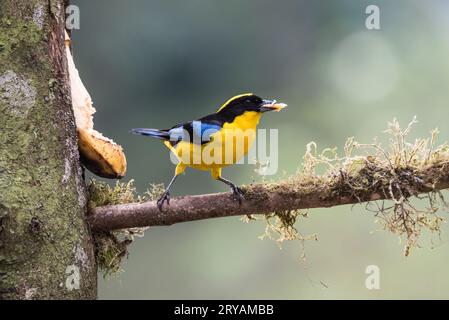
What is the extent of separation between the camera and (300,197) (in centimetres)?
420

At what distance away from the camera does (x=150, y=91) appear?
47.9 ft

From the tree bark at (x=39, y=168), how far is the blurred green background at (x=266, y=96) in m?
6.86

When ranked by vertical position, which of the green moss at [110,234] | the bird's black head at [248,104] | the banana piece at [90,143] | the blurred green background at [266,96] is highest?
the blurred green background at [266,96]

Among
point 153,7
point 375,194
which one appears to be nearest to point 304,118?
point 153,7

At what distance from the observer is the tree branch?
13.6 ft

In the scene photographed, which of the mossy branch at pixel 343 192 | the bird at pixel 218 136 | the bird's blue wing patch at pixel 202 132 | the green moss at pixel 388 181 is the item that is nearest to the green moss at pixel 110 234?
the mossy branch at pixel 343 192

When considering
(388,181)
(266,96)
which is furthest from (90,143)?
(266,96)

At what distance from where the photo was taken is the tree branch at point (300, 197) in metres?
4.15

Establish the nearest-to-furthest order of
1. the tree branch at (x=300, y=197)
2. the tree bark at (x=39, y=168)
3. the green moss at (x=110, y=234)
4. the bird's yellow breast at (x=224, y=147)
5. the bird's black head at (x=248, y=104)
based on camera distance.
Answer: the tree bark at (x=39, y=168)
the tree branch at (x=300, y=197)
the green moss at (x=110, y=234)
the bird's yellow breast at (x=224, y=147)
the bird's black head at (x=248, y=104)

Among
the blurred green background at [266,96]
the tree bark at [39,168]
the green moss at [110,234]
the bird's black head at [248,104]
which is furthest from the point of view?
the blurred green background at [266,96]

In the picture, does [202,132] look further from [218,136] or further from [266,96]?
[266,96]

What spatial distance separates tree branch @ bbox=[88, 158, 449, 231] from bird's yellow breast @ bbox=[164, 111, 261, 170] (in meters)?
0.59

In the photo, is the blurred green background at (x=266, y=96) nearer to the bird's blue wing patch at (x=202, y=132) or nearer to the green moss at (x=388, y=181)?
the bird's blue wing patch at (x=202, y=132)

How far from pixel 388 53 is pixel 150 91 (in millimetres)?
3951
